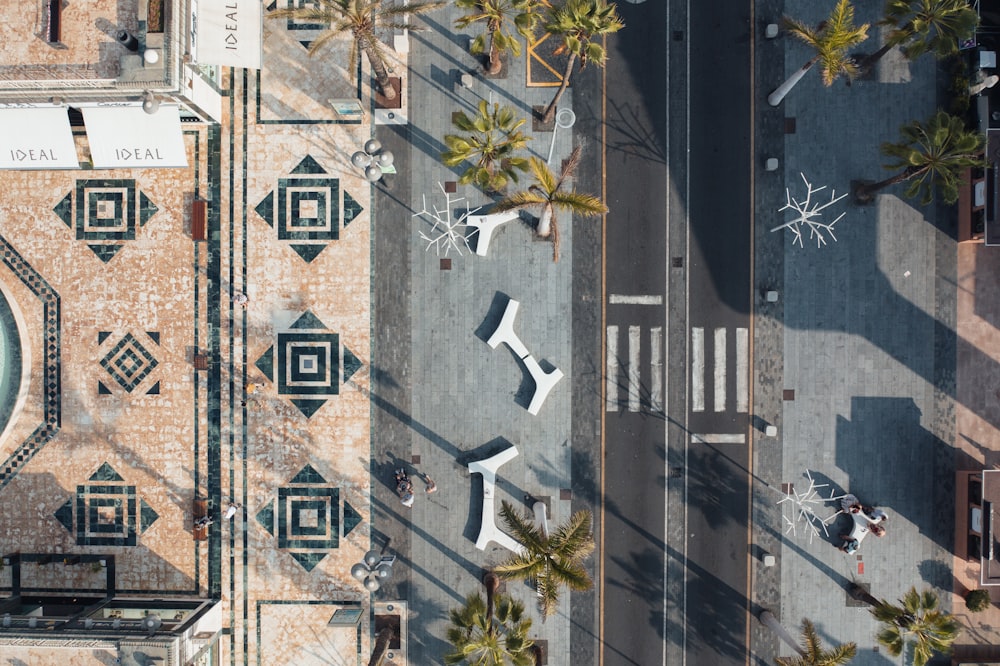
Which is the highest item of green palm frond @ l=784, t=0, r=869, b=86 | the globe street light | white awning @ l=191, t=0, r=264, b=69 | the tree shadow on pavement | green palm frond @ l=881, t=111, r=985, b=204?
white awning @ l=191, t=0, r=264, b=69

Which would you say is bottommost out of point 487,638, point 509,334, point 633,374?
point 487,638

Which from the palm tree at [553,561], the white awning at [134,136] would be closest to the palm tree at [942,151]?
the palm tree at [553,561]

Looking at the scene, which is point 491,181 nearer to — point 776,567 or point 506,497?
point 506,497

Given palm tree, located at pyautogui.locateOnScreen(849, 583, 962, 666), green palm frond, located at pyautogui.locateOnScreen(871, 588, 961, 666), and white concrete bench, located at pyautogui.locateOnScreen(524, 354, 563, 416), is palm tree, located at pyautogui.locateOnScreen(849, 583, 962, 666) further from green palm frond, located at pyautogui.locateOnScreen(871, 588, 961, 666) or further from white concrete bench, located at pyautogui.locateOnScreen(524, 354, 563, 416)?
white concrete bench, located at pyautogui.locateOnScreen(524, 354, 563, 416)

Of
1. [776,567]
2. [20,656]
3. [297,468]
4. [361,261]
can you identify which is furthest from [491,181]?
[20,656]

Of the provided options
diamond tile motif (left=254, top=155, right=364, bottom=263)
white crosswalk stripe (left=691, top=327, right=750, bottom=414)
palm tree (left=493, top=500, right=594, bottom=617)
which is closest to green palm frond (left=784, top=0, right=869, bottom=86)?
white crosswalk stripe (left=691, top=327, right=750, bottom=414)

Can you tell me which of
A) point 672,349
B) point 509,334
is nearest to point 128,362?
point 509,334

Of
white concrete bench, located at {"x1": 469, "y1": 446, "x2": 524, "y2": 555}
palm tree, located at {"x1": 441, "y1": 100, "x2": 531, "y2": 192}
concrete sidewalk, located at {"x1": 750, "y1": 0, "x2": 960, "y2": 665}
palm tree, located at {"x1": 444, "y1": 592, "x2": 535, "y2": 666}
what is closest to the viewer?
palm tree, located at {"x1": 444, "y1": 592, "x2": 535, "y2": 666}

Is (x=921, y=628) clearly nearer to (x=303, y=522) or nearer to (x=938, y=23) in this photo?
(x=938, y=23)
